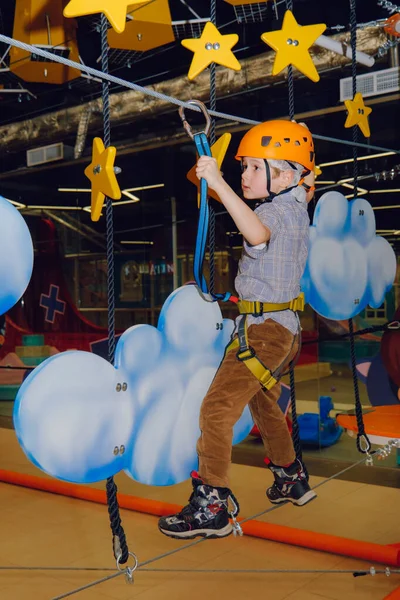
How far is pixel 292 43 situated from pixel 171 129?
12.1 feet

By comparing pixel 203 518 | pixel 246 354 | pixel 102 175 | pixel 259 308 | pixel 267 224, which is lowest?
pixel 203 518

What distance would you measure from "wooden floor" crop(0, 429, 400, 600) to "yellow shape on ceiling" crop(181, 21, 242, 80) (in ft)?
7.04

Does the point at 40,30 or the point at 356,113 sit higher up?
the point at 40,30

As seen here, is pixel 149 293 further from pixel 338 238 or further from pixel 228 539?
pixel 338 238

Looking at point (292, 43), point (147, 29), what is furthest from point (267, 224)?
point (147, 29)

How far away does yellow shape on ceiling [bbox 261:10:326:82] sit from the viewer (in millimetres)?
2160

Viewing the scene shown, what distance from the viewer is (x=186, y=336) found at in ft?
6.87

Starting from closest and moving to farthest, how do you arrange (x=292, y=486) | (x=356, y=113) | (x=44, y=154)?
(x=292, y=486)
(x=356, y=113)
(x=44, y=154)

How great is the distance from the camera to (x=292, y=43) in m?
2.19

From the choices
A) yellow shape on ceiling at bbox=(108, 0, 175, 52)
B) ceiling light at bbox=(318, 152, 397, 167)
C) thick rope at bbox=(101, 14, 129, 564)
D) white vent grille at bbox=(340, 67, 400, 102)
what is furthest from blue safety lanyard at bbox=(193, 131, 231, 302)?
ceiling light at bbox=(318, 152, 397, 167)

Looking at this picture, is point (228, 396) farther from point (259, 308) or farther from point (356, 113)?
point (356, 113)

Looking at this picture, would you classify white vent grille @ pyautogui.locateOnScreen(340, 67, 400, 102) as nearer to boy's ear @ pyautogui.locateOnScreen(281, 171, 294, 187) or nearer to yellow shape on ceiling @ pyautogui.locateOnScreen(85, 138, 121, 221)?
boy's ear @ pyautogui.locateOnScreen(281, 171, 294, 187)

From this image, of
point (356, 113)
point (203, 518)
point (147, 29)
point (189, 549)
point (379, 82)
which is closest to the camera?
point (203, 518)

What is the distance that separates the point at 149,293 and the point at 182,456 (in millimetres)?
4040
